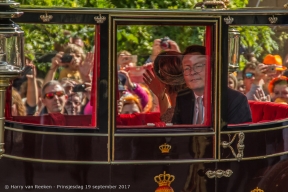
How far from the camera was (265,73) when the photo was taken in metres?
8.61

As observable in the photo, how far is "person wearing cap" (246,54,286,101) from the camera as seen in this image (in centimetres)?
853

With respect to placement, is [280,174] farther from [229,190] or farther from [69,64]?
[69,64]

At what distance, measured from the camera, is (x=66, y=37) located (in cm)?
877

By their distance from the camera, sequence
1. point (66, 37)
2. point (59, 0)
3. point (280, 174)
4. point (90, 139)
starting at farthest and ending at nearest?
point (59, 0), point (66, 37), point (280, 174), point (90, 139)

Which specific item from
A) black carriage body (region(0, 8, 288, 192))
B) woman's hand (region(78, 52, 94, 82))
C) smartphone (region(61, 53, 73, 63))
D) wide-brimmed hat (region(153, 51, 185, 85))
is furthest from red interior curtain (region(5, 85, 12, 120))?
wide-brimmed hat (region(153, 51, 185, 85))

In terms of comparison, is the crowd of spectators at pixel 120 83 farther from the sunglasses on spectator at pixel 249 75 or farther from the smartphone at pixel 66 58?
the sunglasses on spectator at pixel 249 75

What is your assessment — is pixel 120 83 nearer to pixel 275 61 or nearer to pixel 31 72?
pixel 31 72

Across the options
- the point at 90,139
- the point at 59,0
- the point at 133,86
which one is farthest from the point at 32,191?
the point at 59,0

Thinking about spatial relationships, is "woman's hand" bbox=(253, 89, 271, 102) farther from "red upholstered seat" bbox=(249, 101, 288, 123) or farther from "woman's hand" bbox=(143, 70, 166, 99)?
"woman's hand" bbox=(143, 70, 166, 99)

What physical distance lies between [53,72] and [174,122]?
41.3 inches

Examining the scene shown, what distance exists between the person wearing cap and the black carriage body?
0.98 meters

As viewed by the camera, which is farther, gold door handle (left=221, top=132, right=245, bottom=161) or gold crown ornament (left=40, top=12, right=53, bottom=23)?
gold door handle (left=221, top=132, right=245, bottom=161)

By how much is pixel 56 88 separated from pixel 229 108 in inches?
54.2

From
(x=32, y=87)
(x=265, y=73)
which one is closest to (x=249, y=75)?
(x=265, y=73)
